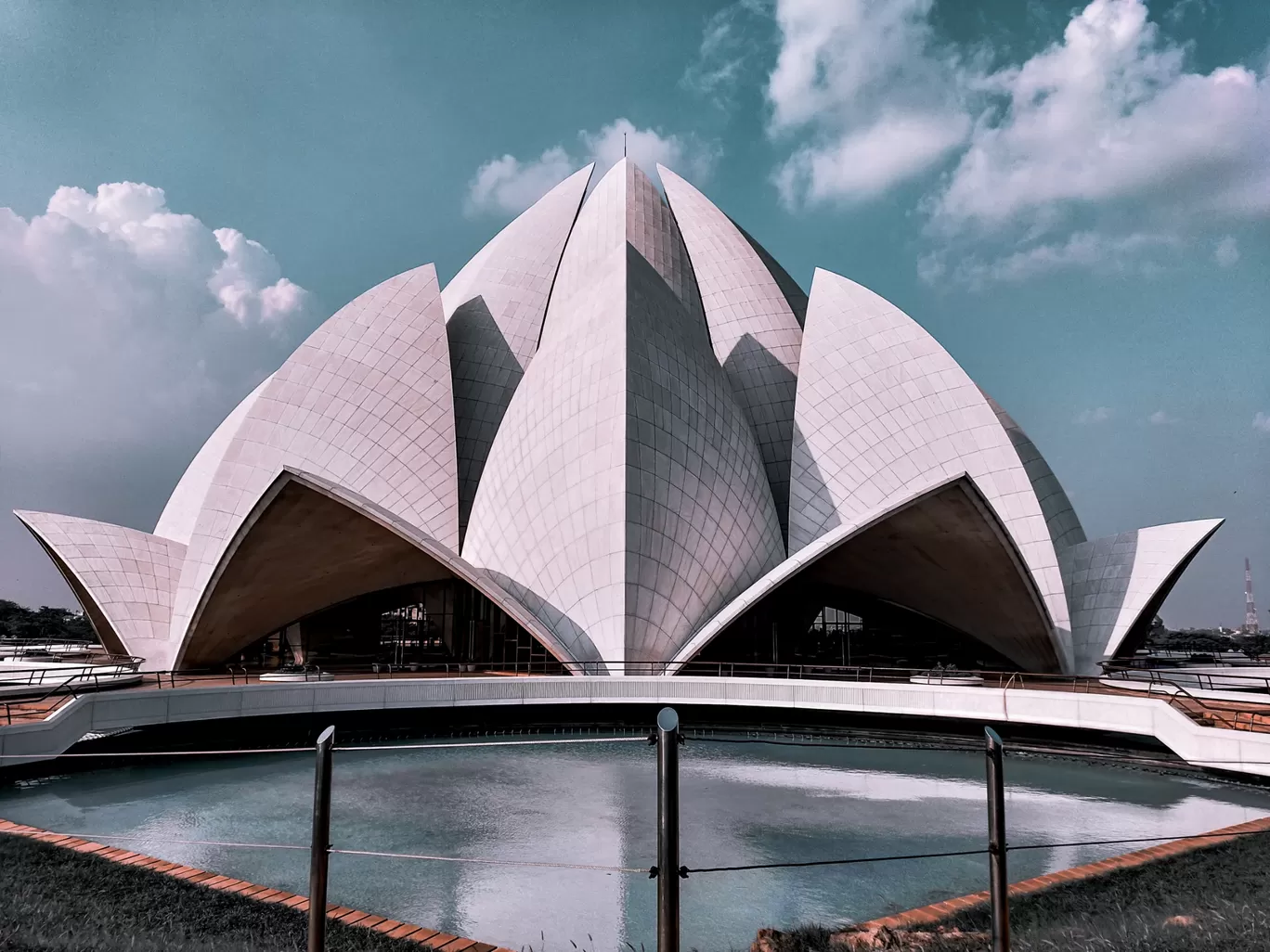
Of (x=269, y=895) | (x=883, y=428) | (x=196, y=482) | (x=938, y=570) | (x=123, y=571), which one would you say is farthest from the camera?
(x=196, y=482)

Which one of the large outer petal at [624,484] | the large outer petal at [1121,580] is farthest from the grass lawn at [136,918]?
the large outer petal at [1121,580]

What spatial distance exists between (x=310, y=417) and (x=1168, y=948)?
79.3 ft

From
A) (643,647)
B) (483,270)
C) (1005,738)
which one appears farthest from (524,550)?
(483,270)

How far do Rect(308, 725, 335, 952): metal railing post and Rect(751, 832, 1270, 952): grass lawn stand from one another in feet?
8.11

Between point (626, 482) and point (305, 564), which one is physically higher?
point (626, 482)

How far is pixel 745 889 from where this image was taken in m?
6.39

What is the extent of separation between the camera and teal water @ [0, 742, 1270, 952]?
5996 mm

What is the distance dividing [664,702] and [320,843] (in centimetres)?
1340

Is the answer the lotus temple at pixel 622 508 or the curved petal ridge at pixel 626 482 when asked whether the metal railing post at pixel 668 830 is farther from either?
the curved petal ridge at pixel 626 482

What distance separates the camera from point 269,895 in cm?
507

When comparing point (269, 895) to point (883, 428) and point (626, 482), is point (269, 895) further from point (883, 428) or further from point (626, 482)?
point (883, 428)

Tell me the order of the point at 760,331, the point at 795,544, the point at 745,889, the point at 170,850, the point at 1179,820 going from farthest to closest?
the point at 760,331 < the point at 795,544 < the point at 1179,820 < the point at 170,850 < the point at 745,889

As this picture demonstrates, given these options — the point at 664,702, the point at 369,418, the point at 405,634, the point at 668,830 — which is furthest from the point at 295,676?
the point at 668,830

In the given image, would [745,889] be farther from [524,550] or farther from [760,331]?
[760,331]
